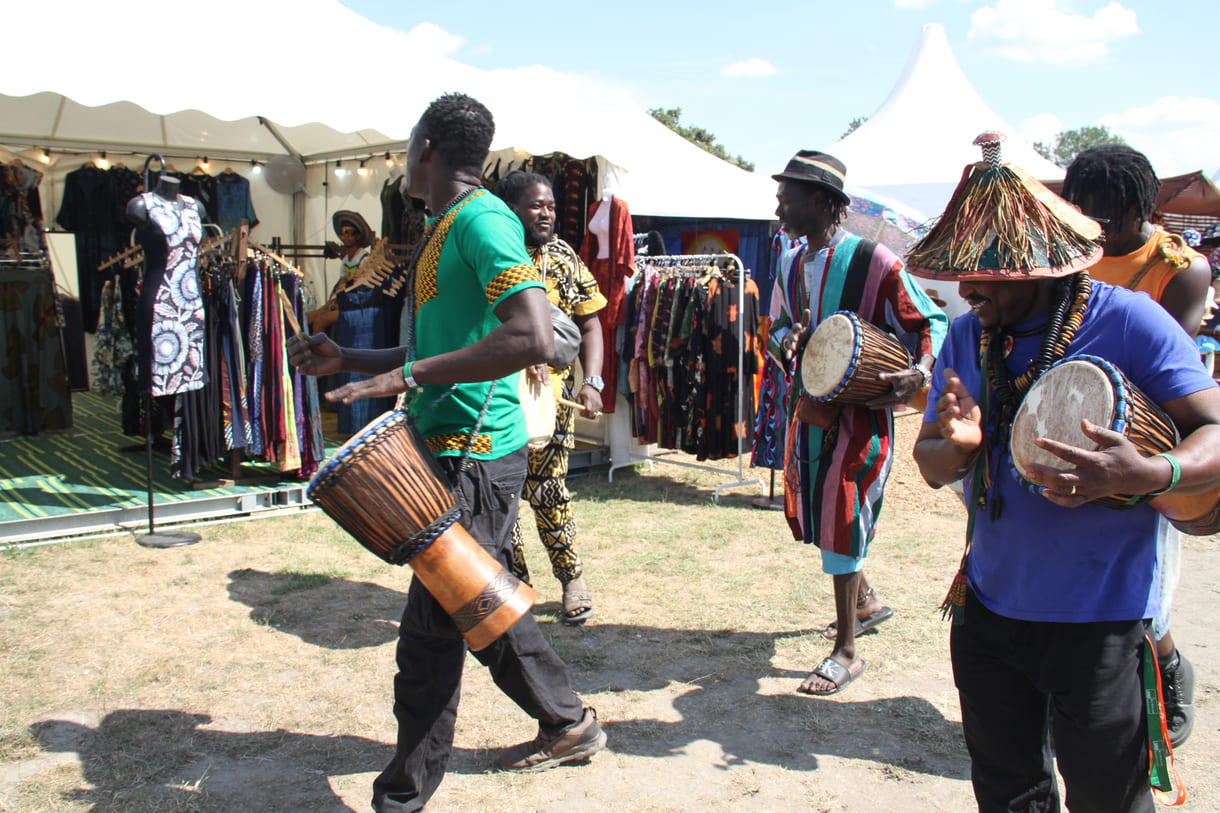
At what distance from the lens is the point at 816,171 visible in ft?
11.5

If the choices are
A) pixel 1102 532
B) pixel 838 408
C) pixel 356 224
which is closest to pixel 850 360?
pixel 838 408

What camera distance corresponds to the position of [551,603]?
14.9 ft

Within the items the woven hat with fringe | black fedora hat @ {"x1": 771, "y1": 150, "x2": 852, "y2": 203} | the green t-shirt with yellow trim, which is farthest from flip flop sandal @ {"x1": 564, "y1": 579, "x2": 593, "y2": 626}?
the woven hat with fringe

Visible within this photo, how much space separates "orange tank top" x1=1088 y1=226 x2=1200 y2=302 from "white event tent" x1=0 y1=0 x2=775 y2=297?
4.51m

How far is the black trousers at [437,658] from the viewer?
2.39 m

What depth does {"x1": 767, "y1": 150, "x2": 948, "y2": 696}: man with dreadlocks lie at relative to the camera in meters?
3.41

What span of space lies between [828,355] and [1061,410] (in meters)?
1.55

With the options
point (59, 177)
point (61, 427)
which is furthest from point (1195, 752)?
point (59, 177)

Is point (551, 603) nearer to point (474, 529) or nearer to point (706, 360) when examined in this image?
point (474, 529)

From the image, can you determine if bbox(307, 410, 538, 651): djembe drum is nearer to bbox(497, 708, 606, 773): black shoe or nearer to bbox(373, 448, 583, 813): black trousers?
bbox(373, 448, 583, 813): black trousers

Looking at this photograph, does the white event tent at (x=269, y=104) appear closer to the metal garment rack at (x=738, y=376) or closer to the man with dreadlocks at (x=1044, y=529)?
the metal garment rack at (x=738, y=376)

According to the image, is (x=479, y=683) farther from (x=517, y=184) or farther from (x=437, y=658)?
(x=517, y=184)

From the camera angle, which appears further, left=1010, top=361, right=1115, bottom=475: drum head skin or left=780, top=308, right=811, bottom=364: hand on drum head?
left=780, top=308, right=811, bottom=364: hand on drum head

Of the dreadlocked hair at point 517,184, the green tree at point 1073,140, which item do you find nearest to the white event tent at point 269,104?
the dreadlocked hair at point 517,184
